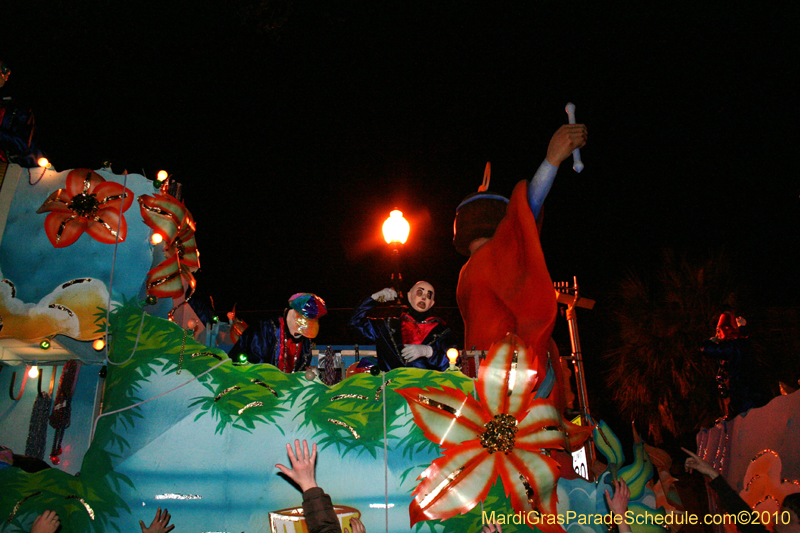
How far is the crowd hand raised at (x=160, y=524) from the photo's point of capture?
3.72 m

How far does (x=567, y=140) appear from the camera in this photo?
14.8ft

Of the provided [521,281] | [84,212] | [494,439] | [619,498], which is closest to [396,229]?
[521,281]

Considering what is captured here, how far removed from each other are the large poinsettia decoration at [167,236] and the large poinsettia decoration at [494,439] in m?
2.55

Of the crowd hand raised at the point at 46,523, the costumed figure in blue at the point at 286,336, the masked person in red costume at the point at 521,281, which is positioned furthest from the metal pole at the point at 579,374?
the crowd hand raised at the point at 46,523

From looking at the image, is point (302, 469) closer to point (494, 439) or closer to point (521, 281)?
point (494, 439)

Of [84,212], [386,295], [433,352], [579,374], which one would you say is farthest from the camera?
[579,374]

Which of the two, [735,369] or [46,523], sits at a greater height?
[735,369]

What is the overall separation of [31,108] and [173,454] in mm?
3808

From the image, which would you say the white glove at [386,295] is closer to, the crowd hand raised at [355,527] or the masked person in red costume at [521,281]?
the masked person in red costume at [521,281]

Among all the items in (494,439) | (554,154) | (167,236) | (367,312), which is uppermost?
(554,154)

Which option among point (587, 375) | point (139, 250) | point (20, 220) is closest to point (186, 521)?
point (139, 250)

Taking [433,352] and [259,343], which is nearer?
[433,352]

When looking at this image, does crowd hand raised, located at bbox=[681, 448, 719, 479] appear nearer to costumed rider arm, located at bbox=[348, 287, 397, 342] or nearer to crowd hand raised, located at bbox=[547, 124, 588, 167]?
crowd hand raised, located at bbox=[547, 124, 588, 167]

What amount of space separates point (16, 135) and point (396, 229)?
3.92m
